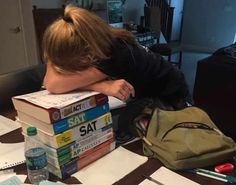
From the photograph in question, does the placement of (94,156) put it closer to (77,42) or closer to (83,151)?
(83,151)

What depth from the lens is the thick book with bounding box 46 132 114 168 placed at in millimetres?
783

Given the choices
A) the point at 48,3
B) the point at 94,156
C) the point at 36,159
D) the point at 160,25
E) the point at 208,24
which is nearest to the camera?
the point at 36,159

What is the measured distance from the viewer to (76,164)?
830 millimetres

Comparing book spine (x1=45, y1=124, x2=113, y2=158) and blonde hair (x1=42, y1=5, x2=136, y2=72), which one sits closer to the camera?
book spine (x1=45, y1=124, x2=113, y2=158)

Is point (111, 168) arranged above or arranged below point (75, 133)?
below

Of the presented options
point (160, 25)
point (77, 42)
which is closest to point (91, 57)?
point (77, 42)

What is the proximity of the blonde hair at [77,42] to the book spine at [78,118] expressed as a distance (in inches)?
6.9

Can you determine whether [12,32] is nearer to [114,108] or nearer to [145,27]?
[145,27]

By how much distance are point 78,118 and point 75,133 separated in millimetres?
45

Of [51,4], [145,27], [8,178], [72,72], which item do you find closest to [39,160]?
[8,178]

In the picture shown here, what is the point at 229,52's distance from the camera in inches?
107

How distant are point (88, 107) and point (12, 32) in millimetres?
2688

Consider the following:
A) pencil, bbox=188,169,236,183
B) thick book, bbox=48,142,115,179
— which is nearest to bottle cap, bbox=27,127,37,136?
thick book, bbox=48,142,115,179

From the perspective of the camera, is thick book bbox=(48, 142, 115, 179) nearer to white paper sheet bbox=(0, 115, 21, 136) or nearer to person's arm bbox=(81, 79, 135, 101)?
person's arm bbox=(81, 79, 135, 101)
